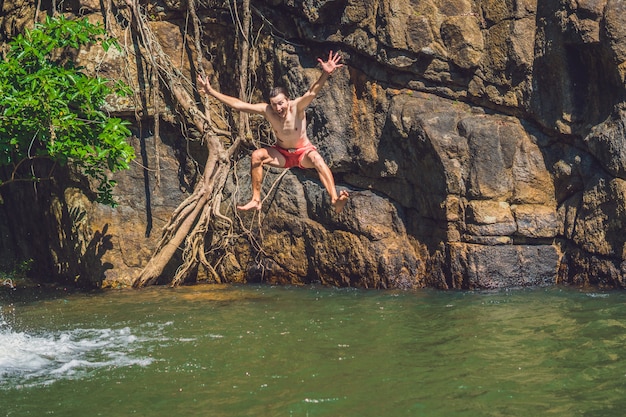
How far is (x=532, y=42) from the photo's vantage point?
41.7ft

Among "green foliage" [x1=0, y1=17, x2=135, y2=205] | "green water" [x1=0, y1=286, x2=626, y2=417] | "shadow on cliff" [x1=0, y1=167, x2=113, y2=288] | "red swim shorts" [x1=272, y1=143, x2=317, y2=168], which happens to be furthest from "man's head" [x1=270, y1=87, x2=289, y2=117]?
"shadow on cliff" [x1=0, y1=167, x2=113, y2=288]

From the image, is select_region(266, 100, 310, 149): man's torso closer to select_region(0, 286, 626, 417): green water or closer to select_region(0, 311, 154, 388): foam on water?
select_region(0, 286, 626, 417): green water

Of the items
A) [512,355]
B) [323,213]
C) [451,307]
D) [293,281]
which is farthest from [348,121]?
[512,355]

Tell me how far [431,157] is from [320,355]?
14.7ft

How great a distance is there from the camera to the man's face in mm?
10352

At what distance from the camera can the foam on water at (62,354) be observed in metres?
8.60

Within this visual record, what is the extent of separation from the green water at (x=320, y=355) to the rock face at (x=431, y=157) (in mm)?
863

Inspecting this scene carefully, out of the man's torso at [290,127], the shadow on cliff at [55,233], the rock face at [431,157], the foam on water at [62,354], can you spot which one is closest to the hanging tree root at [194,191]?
the rock face at [431,157]

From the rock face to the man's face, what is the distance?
287 cm

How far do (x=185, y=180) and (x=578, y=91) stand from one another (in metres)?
5.92

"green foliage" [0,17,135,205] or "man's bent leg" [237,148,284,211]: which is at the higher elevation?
"green foliage" [0,17,135,205]

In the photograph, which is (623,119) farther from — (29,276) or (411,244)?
(29,276)

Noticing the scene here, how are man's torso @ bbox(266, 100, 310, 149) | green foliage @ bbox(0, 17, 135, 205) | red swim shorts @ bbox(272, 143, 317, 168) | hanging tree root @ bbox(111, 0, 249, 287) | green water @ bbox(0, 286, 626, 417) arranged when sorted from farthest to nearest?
1. hanging tree root @ bbox(111, 0, 249, 287)
2. green foliage @ bbox(0, 17, 135, 205)
3. red swim shorts @ bbox(272, 143, 317, 168)
4. man's torso @ bbox(266, 100, 310, 149)
5. green water @ bbox(0, 286, 626, 417)

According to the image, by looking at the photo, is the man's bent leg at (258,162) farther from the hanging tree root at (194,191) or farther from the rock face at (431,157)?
the hanging tree root at (194,191)
